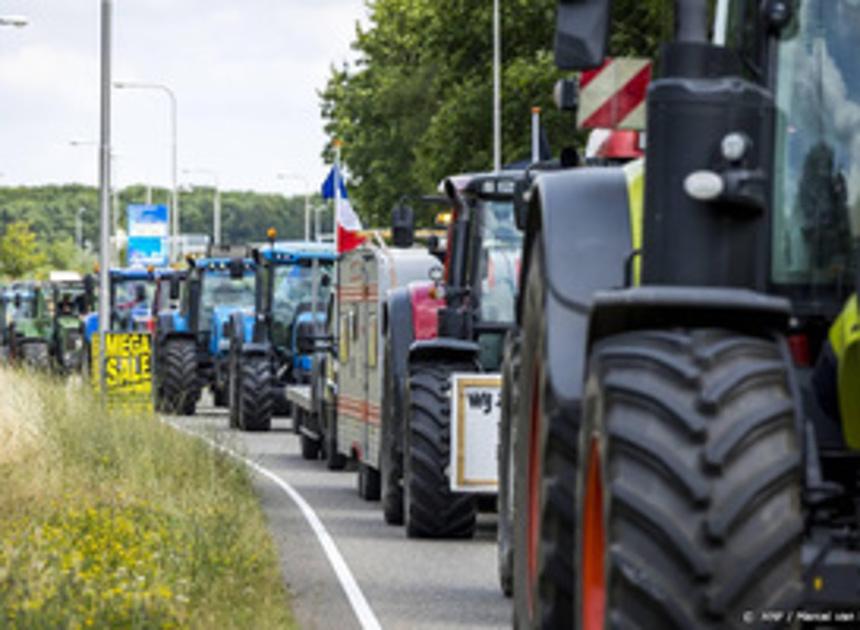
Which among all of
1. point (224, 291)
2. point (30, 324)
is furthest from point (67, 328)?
point (224, 291)

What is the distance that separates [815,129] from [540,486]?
1.43 meters

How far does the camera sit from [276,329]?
3934cm

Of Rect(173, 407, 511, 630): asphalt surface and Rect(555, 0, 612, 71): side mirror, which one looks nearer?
Rect(555, 0, 612, 71): side mirror

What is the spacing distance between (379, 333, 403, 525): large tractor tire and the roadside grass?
102cm

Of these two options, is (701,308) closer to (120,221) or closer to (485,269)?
(485,269)

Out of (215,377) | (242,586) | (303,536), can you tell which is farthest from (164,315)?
(242,586)

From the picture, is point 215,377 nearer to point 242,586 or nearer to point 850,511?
point 242,586

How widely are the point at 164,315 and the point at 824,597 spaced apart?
40.1 m

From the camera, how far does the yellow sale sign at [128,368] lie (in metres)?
32.2

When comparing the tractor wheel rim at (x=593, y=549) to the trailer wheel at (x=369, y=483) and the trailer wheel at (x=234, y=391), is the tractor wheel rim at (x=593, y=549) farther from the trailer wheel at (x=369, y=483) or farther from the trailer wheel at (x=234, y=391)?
the trailer wheel at (x=234, y=391)

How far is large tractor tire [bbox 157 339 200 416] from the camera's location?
43.4 metres

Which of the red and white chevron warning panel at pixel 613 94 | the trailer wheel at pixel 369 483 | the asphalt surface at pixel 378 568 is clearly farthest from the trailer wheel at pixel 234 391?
the red and white chevron warning panel at pixel 613 94

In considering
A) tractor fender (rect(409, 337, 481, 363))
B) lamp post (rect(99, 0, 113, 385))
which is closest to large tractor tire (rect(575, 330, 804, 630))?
tractor fender (rect(409, 337, 481, 363))

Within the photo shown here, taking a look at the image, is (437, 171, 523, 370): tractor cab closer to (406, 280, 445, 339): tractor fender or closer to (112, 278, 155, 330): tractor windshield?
(406, 280, 445, 339): tractor fender
